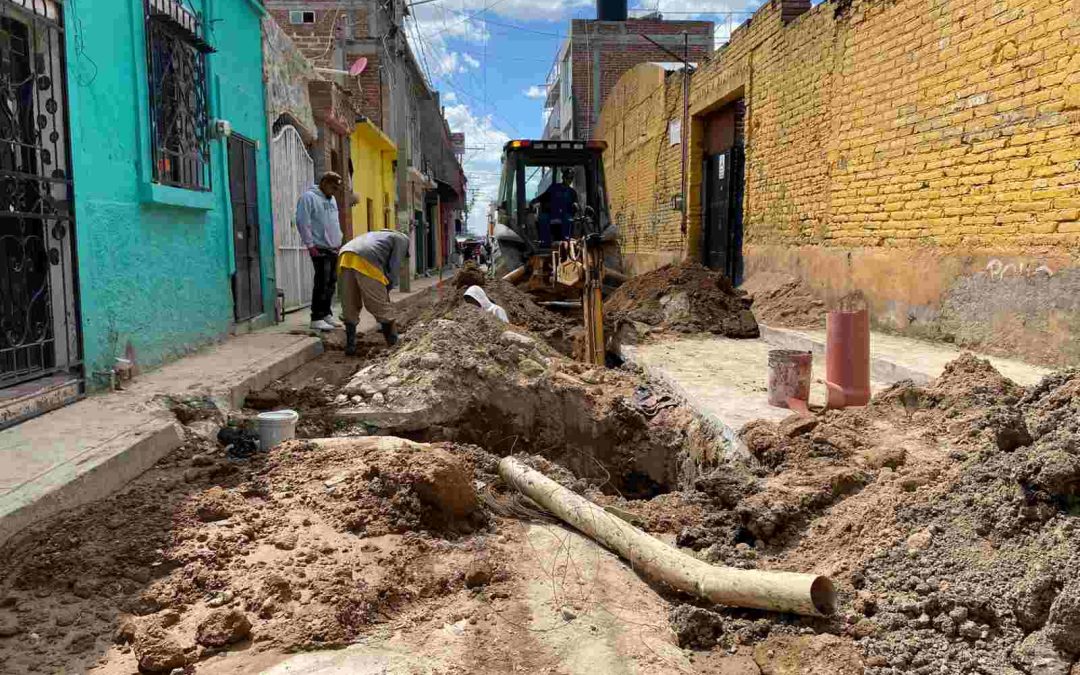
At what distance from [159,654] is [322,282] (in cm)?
659

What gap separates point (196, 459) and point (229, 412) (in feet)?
3.46

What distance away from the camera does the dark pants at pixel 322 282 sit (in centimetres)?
841

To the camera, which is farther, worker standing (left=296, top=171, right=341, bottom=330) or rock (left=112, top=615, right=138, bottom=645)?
worker standing (left=296, top=171, right=341, bottom=330)

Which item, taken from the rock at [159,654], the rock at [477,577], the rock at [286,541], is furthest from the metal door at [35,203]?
the rock at [477,577]

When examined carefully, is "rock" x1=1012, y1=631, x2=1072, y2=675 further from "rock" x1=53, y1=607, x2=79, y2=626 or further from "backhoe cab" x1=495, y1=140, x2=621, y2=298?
"backhoe cab" x1=495, y1=140, x2=621, y2=298

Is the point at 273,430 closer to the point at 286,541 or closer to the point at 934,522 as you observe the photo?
the point at 286,541

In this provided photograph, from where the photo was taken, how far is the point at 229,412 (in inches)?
193

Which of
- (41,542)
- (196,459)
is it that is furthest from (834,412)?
(41,542)

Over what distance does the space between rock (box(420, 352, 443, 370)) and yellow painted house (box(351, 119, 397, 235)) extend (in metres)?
9.18

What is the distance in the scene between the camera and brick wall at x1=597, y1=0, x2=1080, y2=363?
5.52 metres

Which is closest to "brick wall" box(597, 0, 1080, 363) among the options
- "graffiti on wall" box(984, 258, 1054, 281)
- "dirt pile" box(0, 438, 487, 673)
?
"graffiti on wall" box(984, 258, 1054, 281)

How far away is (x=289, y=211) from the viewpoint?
10.5 metres

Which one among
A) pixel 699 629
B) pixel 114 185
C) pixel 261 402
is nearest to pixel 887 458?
pixel 699 629

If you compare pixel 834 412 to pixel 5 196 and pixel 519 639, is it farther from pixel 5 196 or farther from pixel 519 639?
pixel 5 196
